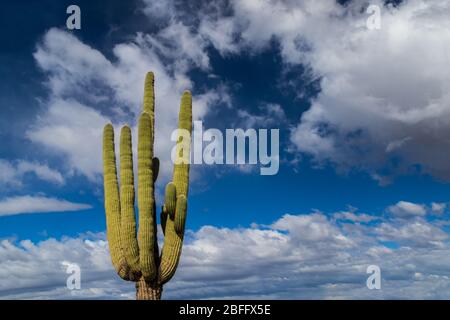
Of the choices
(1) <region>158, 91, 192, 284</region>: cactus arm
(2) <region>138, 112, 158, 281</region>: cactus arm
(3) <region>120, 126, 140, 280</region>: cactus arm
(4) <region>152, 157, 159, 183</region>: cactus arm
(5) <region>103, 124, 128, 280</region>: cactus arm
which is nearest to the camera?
(2) <region>138, 112, 158, 281</region>: cactus arm

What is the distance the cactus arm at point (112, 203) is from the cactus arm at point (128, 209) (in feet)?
0.63

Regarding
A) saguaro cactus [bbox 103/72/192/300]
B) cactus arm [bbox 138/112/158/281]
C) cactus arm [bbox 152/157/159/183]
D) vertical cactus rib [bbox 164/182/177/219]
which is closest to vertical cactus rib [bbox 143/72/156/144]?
saguaro cactus [bbox 103/72/192/300]

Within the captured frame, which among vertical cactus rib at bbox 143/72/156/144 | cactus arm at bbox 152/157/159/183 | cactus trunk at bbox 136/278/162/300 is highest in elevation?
vertical cactus rib at bbox 143/72/156/144

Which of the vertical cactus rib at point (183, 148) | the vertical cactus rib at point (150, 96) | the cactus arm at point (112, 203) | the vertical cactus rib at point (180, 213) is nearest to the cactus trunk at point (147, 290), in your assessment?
the cactus arm at point (112, 203)

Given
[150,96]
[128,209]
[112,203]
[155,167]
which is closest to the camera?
[128,209]

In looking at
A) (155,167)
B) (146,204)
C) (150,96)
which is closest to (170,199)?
(146,204)

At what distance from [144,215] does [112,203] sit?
1.22 meters

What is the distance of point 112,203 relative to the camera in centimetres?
1496

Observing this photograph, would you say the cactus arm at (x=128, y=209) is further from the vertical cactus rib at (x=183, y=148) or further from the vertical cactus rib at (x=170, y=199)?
the vertical cactus rib at (x=183, y=148)

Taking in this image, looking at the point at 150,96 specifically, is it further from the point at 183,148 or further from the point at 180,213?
the point at 180,213

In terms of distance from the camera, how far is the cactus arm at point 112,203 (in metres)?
14.7

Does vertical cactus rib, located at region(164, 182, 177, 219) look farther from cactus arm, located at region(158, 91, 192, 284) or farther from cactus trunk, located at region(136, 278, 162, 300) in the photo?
cactus trunk, located at region(136, 278, 162, 300)

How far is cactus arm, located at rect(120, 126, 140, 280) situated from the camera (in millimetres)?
14414
